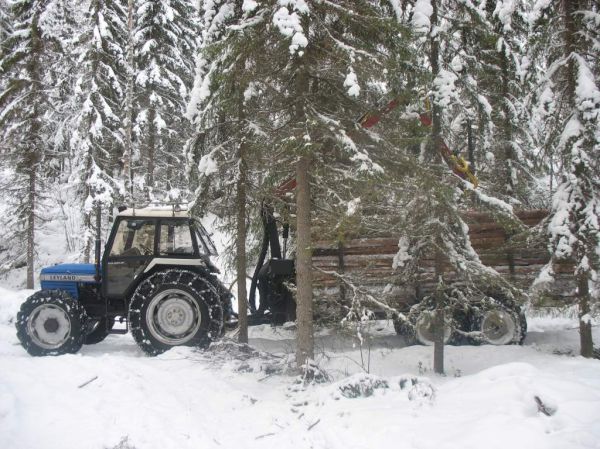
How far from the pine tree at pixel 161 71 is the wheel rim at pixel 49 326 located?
466 inches

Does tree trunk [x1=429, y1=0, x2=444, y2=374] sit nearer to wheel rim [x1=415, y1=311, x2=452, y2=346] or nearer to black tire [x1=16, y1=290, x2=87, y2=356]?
wheel rim [x1=415, y1=311, x2=452, y2=346]

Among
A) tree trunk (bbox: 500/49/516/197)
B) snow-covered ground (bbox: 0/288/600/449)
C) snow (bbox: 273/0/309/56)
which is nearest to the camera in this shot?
snow-covered ground (bbox: 0/288/600/449)

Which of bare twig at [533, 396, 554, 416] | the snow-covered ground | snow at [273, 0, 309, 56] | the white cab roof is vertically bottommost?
the snow-covered ground

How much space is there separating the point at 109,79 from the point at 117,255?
11.5m

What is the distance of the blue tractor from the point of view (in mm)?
7703

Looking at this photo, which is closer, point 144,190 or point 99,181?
point 99,181

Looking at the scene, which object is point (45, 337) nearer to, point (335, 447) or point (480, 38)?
point (335, 447)

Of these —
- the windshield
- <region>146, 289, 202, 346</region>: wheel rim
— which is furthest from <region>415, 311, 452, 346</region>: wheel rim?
the windshield

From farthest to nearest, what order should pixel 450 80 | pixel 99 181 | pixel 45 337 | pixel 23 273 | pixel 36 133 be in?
pixel 23 273 < pixel 36 133 < pixel 99 181 < pixel 45 337 < pixel 450 80

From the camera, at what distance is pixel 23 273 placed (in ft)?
69.8

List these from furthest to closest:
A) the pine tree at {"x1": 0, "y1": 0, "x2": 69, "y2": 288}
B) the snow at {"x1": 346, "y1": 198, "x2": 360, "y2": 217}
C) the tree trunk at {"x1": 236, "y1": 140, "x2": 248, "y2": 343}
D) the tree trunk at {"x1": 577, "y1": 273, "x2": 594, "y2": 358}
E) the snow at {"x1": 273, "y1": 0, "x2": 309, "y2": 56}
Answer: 1. the pine tree at {"x1": 0, "y1": 0, "x2": 69, "y2": 288}
2. the tree trunk at {"x1": 236, "y1": 140, "x2": 248, "y2": 343}
3. the tree trunk at {"x1": 577, "y1": 273, "x2": 594, "y2": 358}
4. the snow at {"x1": 346, "y1": 198, "x2": 360, "y2": 217}
5. the snow at {"x1": 273, "y1": 0, "x2": 309, "y2": 56}

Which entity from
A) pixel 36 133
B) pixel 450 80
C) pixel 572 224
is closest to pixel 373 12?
pixel 450 80

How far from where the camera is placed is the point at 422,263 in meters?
8.84

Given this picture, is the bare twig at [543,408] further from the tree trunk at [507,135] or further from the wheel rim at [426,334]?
the tree trunk at [507,135]
